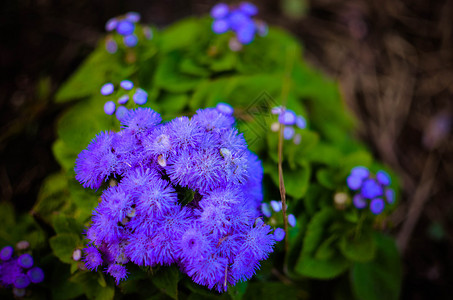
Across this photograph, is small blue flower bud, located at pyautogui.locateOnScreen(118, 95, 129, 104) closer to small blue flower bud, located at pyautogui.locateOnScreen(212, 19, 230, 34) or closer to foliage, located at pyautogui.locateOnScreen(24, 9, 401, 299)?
foliage, located at pyautogui.locateOnScreen(24, 9, 401, 299)

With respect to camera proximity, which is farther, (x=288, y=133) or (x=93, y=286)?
(x=288, y=133)

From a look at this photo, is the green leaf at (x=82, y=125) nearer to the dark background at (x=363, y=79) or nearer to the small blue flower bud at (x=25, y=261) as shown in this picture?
the small blue flower bud at (x=25, y=261)

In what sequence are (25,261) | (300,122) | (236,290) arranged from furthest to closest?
(300,122), (25,261), (236,290)

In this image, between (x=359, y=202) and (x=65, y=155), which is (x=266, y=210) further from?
(x=65, y=155)

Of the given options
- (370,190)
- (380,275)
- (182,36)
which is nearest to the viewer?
(370,190)

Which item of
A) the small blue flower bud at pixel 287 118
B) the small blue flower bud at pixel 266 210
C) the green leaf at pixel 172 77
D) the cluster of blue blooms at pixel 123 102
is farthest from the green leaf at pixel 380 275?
the cluster of blue blooms at pixel 123 102

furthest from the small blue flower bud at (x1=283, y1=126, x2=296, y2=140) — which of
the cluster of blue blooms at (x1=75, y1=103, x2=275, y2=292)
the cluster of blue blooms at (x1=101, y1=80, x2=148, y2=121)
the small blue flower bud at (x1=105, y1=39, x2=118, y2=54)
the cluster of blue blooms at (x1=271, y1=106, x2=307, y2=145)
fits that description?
the small blue flower bud at (x1=105, y1=39, x2=118, y2=54)

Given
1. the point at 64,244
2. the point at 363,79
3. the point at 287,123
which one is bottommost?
the point at 363,79

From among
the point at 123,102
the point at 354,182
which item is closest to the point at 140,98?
the point at 123,102
